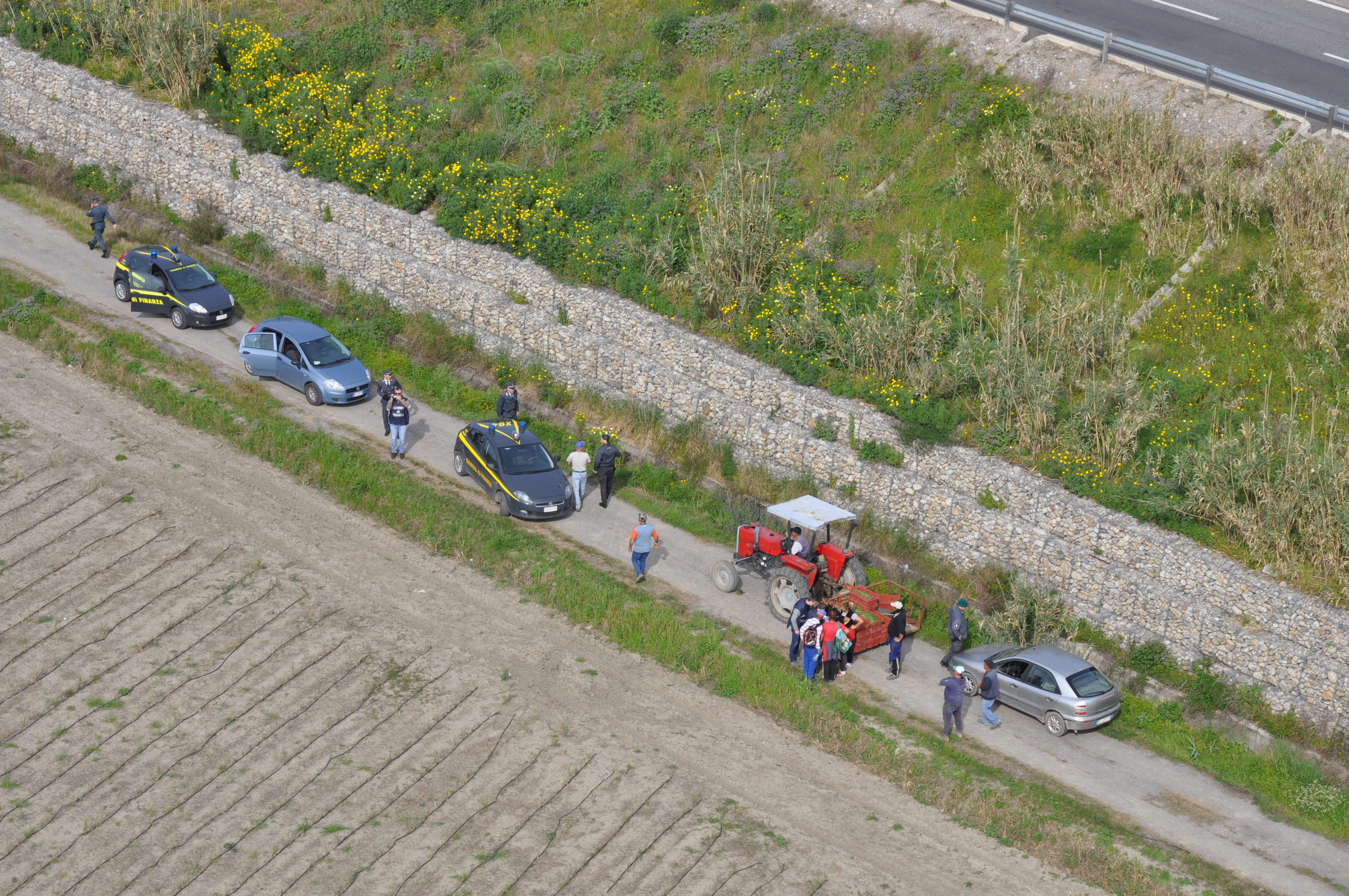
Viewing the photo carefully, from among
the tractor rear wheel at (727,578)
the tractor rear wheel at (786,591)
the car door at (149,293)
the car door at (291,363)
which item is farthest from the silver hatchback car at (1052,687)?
the car door at (149,293)

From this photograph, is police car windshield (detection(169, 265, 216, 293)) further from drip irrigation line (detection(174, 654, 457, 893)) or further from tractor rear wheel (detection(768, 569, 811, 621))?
tractor rear wheel (detection(768, 569, 811, 621))

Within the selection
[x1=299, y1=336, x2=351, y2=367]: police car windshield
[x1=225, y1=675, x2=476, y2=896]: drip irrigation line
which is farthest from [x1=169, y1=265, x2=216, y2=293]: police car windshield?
[x1=225, y1=675, x2=476, y2=896]: drip irrigation line

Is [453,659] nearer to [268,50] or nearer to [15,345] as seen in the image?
[15,345]

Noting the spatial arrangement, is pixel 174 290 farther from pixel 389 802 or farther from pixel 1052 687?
pixel 1052 687

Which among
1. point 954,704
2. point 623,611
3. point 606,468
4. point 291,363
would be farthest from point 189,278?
point 954,704

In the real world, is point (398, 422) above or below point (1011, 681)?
above

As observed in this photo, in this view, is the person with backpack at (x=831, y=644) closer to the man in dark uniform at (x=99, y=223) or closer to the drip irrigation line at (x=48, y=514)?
the drip irrigation line at (x=48, y=514)

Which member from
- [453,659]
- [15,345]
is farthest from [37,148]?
[453,659]
